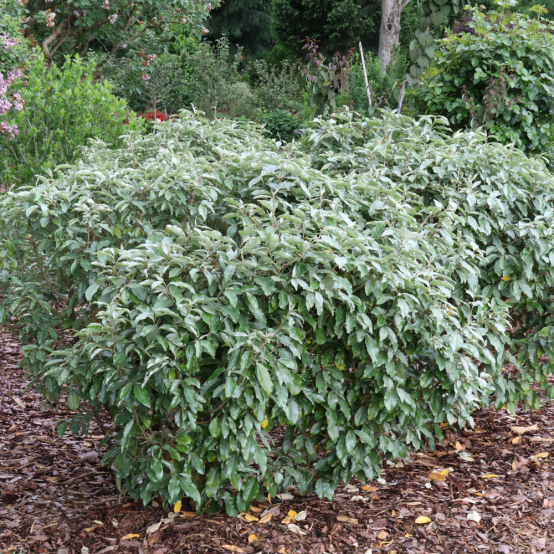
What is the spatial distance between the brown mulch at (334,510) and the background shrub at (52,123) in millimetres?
2674

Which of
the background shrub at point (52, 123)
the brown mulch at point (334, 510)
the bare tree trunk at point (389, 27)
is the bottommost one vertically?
the brown mulch at point (334, 510)

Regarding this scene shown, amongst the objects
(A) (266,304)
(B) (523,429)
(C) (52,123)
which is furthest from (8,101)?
(B) (523,429)

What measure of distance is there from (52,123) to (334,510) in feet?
13.6

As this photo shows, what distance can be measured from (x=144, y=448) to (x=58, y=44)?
31.6ft

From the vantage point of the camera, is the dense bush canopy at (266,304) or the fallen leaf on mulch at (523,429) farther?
the fallen leaf on mulch at (523,429)

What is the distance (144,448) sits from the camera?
2498mm

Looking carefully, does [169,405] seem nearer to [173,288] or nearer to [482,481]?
[173,288]

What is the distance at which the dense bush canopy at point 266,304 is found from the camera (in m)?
2.30

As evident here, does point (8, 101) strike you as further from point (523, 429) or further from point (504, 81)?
point (523, 429)

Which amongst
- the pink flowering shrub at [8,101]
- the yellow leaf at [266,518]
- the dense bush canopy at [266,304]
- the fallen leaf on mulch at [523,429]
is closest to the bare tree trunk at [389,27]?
the pink flowering shrub at [8,101]

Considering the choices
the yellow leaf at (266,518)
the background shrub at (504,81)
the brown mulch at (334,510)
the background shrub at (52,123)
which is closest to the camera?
the brown mulch at (334,510)

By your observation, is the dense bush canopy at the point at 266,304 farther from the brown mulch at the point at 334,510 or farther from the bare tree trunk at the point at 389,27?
the bare tree trunk at the point at 389,27

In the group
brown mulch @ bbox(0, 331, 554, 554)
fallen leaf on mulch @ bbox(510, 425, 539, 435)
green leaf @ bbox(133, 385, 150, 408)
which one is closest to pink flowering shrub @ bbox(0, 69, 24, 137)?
brown mulch @ bbox(0, 331, 554, 554)

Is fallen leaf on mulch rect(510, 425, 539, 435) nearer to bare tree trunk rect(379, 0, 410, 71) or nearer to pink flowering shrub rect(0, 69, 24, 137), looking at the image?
pink flowering shrub rect(0, 69, 24, 137)
